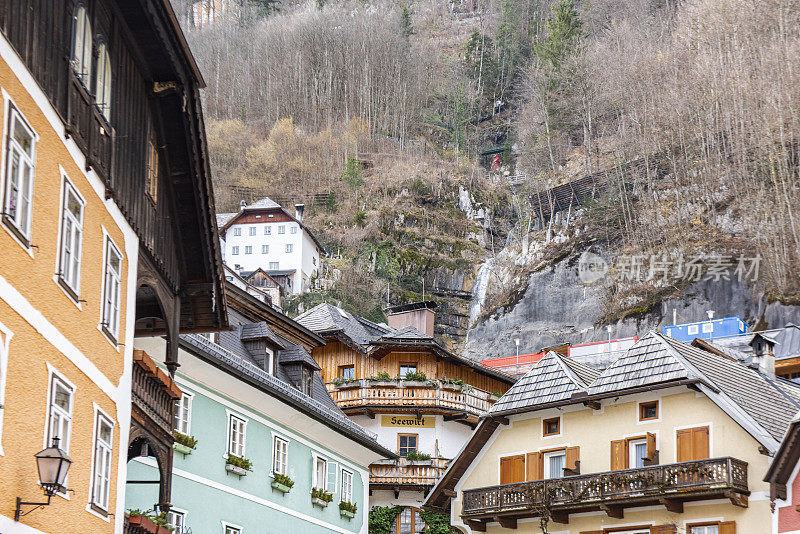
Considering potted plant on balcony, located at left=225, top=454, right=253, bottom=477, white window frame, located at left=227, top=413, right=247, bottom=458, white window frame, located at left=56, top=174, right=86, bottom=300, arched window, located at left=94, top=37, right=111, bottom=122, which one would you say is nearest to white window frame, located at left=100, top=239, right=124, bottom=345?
white window frame, located at left=56, top=174, right=86, bottom=300

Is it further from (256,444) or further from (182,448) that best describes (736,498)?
(182,448)

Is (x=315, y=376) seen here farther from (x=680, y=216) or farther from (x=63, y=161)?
(x=680, y=216)

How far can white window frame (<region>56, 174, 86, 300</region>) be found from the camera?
1083cm

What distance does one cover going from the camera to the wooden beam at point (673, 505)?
88.9 ft

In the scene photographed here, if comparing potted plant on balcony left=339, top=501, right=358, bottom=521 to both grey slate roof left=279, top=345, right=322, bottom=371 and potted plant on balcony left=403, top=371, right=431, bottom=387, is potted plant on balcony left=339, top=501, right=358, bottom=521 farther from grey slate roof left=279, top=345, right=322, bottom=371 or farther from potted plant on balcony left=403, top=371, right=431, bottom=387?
potted plant on balcony left=403, top=371, right=431, bottom=387

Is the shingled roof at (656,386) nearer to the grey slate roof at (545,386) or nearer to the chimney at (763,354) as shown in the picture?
the grey slate roof at (545,386)

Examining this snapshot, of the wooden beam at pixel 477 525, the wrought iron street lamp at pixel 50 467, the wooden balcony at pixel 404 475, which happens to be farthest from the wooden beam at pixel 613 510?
the wrought iron street lamp at pixel 50 467

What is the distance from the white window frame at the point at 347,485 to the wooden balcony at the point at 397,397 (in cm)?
900

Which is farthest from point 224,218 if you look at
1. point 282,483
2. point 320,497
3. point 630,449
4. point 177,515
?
point 177,515

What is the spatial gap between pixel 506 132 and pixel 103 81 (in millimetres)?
95059

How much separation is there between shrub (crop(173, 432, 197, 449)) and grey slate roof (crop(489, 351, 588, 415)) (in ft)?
39.6

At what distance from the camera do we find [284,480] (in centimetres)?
2595

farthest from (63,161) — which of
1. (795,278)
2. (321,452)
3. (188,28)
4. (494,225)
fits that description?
(188,28)

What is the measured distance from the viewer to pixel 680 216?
230ft
